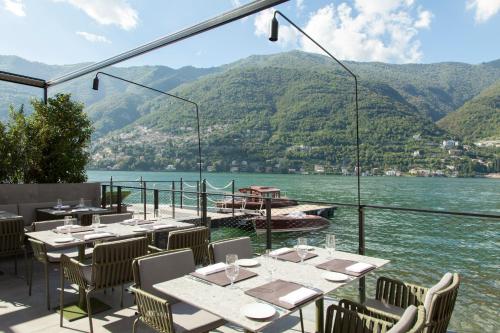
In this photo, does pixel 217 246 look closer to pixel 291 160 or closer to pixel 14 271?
pixel 14 271

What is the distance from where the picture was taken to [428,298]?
6.44 ft

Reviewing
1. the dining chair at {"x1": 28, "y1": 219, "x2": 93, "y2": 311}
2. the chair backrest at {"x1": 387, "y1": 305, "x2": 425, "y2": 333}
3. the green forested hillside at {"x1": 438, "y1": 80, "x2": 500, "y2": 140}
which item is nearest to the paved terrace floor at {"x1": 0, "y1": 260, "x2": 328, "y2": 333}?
the dining chair at {"x1": 28, "y1": 219, "x2": 93, "y2": 311}

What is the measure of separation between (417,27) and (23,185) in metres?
99.6

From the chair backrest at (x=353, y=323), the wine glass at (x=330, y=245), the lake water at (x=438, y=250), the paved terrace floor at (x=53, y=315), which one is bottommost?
the lake water at (x=438, y=250)

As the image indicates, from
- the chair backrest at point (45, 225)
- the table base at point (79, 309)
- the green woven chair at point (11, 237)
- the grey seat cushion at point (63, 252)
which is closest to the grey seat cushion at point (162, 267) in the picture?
the table base at point (79, 309)

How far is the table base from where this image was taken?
350 cm

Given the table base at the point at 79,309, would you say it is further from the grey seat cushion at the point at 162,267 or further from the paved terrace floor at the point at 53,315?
the grey seat cushion at the point at 162,267

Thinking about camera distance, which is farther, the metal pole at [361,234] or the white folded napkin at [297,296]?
the metal pole at [361,234]

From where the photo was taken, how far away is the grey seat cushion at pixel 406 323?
158cm

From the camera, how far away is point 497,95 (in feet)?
219

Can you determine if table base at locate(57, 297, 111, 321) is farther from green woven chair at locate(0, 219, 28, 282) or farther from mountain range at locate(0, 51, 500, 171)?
mountain range at locate(0, 51, 500, 171)

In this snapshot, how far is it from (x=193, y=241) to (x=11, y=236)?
244 cm

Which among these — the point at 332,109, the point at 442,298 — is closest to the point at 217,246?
the point at 442,298

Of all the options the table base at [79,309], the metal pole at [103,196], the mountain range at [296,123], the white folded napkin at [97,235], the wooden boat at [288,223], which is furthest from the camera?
the mountain range at [296,123]
